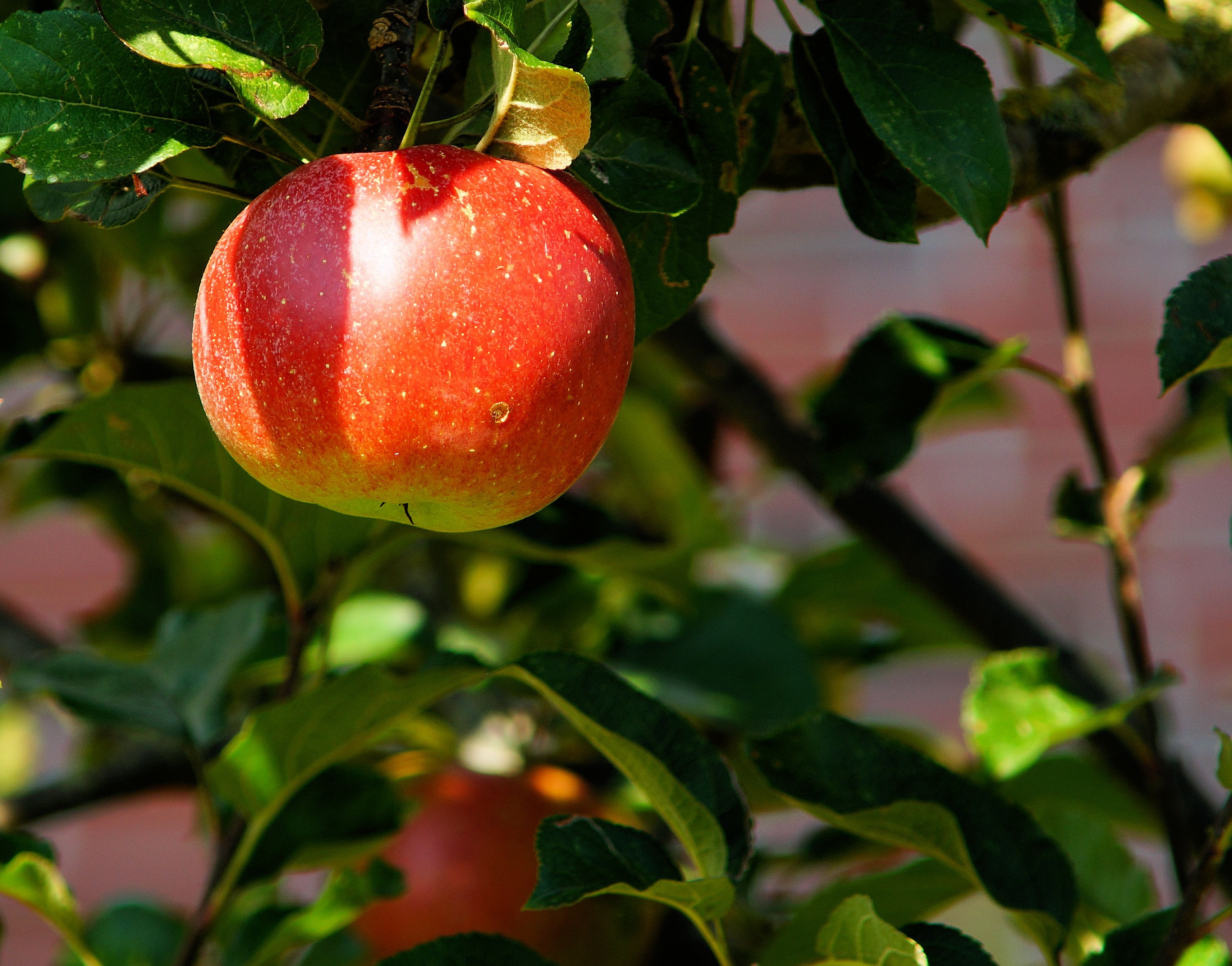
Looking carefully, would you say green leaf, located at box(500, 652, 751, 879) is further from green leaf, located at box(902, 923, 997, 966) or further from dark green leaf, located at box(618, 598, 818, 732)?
dark green leaf, located at box(618, 598, 818, 732)

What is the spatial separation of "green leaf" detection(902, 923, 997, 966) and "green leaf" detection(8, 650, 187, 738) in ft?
1.33

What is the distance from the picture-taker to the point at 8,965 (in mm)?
2033

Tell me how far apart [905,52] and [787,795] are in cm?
26

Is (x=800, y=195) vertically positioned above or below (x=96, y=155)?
below

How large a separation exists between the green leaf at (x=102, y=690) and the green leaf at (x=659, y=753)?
0.92 feet

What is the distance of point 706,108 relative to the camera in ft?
1.25

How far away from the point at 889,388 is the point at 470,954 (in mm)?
353

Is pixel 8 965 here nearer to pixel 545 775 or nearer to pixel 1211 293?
pixel 545 775

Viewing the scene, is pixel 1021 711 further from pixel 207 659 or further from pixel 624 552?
pixel 207 659

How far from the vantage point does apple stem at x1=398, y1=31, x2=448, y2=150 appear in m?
0.31

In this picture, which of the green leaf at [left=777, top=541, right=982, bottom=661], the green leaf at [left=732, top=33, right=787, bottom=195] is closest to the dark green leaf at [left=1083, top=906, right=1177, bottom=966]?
the green leaf at [left=732, top=33, right=787, bottom=195]

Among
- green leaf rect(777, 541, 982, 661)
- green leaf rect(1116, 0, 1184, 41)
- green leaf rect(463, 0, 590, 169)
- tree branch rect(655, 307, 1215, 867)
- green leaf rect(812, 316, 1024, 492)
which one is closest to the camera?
green leaf rect(463, 0, 590, 169)

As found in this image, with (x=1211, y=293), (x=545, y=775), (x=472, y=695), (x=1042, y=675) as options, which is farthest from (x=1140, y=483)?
(x=472, y=695)

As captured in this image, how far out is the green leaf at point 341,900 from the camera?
54cm
